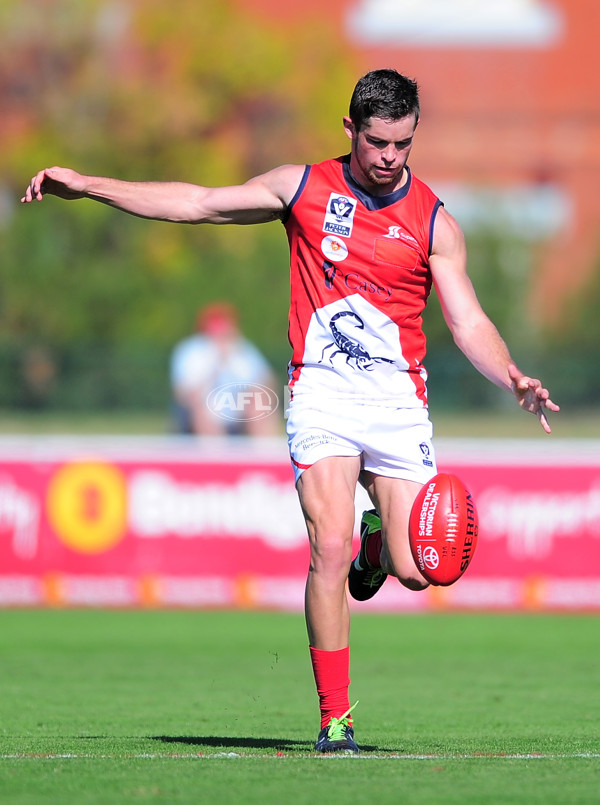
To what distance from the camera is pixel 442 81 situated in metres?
51.0

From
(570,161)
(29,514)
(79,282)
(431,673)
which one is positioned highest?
(570,161)

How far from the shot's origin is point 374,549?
263 inches

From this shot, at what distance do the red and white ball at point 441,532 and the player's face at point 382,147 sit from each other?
128 centimetres

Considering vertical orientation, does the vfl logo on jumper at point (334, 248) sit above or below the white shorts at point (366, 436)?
above

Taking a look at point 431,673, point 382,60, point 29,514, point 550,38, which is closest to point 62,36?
point 382,60

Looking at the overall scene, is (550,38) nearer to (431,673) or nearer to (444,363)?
(444,363)

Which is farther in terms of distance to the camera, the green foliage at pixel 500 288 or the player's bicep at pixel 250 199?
the green foliage at pixel 500 288

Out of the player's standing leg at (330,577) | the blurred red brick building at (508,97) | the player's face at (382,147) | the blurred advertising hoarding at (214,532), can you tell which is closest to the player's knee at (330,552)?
the player's standing leg at (330,577)

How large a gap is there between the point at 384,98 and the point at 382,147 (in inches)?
7.7

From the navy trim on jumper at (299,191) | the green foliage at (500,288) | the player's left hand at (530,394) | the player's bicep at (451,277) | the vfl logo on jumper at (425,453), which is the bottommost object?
the vfl logo on jumper at (425,453)

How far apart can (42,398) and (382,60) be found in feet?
70.3

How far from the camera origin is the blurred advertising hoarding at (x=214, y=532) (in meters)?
14.0

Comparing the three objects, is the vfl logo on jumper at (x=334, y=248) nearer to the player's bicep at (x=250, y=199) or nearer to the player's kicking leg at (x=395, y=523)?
the player's bicep at (x=250, y=199)

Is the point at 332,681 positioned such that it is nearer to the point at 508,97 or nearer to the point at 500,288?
the point at 500,288
